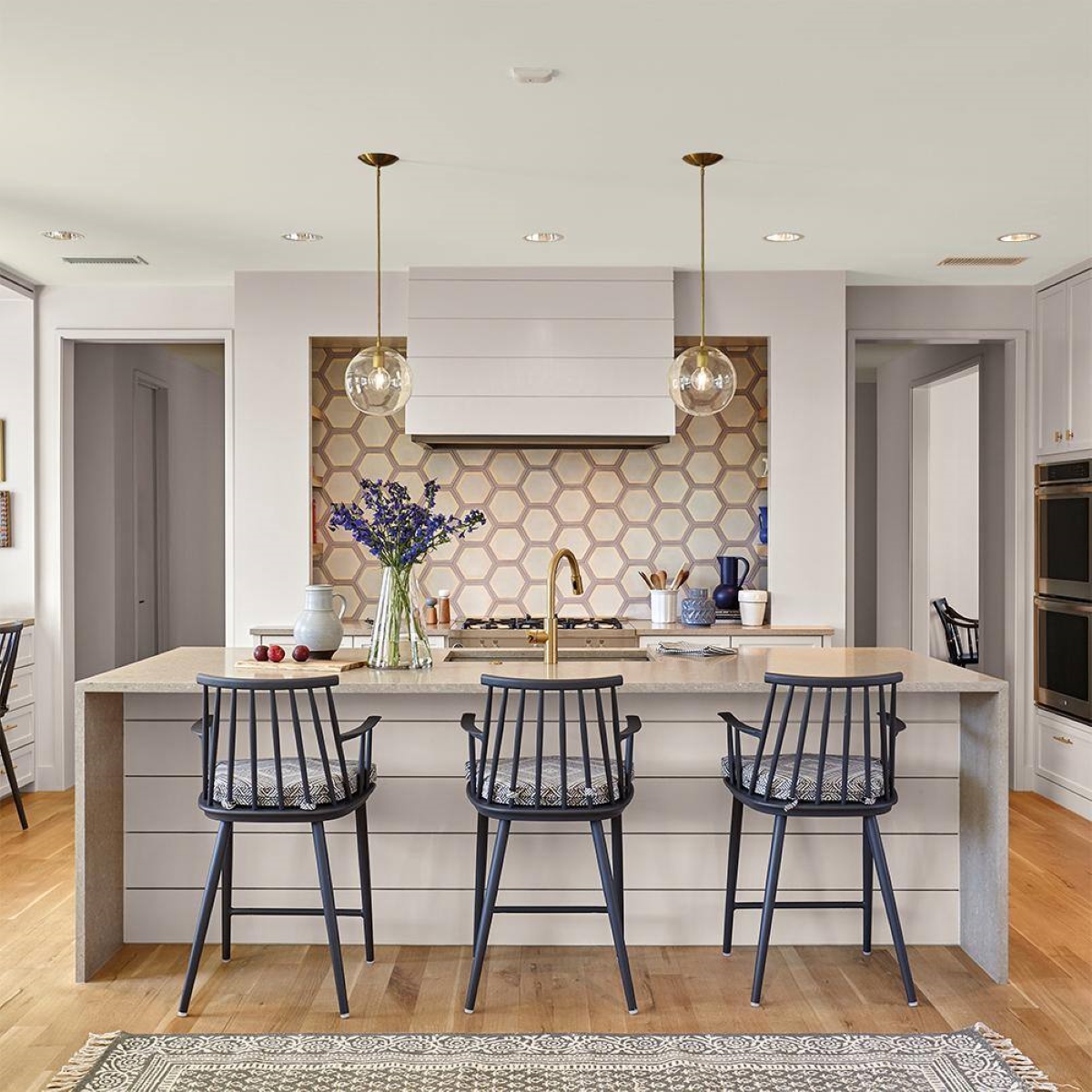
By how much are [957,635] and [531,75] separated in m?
6.75

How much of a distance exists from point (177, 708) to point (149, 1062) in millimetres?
A: 1111

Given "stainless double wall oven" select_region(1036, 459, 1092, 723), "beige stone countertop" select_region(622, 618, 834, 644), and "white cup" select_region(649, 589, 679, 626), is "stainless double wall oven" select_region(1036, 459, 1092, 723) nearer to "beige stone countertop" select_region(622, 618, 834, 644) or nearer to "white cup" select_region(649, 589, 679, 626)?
"beige stone countertop" select_region(622, 618, 834, 644)

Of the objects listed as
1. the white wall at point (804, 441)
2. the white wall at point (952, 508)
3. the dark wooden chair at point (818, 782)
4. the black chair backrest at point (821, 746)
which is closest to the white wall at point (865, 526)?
the white wall at point (952, 508)

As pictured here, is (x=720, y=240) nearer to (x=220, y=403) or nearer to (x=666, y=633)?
(x=666, y=633)

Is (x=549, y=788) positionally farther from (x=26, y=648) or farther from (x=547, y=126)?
(x=26, y=648)

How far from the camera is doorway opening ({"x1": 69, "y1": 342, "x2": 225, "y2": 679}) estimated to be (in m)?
6.30

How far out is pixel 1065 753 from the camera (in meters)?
5.23

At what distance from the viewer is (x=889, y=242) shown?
4.73m

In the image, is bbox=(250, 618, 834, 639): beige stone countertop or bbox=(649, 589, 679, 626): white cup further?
bbox=(649, 589, 679, 626): white cup

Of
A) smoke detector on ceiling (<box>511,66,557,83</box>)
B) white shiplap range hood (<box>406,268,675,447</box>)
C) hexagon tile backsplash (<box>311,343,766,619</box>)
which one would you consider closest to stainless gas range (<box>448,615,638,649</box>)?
hexagon tile backsplash (<box>311,343,766,619</box>)

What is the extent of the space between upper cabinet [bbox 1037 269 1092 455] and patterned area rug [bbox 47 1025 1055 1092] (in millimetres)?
3301

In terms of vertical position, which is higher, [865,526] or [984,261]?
[984,261]

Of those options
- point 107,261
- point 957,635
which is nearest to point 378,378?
point 107,261

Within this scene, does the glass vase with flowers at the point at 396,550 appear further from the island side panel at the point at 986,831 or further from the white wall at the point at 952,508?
the white wall at the point at 952,508
